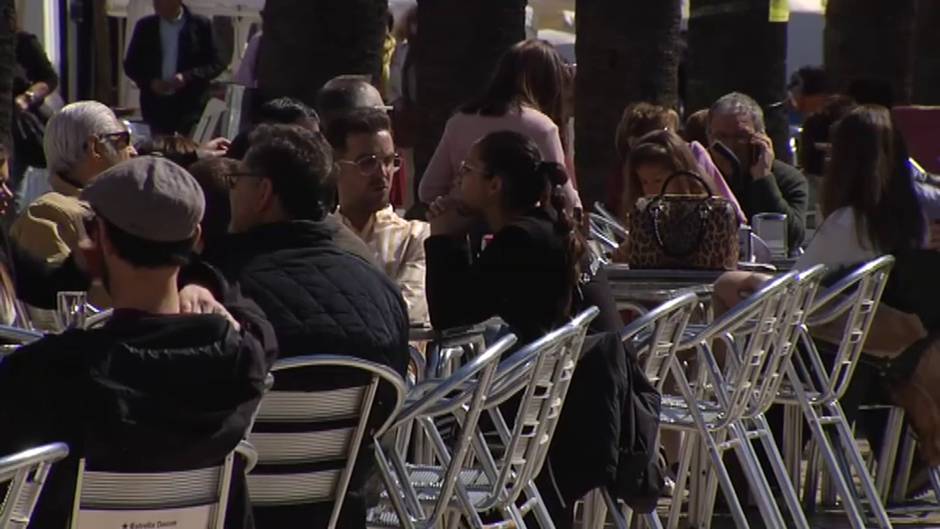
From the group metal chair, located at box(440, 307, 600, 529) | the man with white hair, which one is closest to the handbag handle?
the man with white hair

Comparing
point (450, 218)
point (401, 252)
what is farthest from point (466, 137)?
point (450, 218)

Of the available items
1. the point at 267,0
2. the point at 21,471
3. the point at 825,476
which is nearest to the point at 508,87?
the point at 267,0

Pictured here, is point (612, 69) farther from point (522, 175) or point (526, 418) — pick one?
point (526, 418)

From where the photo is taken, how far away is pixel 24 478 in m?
4.10

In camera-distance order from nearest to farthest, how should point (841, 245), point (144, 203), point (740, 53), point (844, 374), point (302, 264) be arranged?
point (144, 203)
point (302, 264)
point (844, 374)
point (841, 245)
point (740, 53)

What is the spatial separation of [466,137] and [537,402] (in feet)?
11.7

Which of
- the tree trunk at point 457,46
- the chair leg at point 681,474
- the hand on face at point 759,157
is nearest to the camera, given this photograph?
the chair leg at point 681,474

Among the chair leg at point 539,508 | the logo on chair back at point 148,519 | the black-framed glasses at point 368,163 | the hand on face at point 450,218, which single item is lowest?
the chair leg at point 539,508

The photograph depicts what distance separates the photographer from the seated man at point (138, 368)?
436cm

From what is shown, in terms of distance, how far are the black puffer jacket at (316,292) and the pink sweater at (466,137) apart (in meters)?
3.90

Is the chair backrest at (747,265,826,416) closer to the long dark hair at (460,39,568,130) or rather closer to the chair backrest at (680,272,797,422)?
the chair backrest at (680,272,797,422)

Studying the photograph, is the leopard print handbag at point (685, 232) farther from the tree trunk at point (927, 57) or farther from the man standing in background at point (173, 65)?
the tree trunk at point (927, 57)

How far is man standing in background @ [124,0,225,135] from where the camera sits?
14602 millimetres

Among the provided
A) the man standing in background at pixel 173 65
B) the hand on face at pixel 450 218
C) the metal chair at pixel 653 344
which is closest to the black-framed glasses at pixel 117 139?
the hand on face at pixel 450 218
